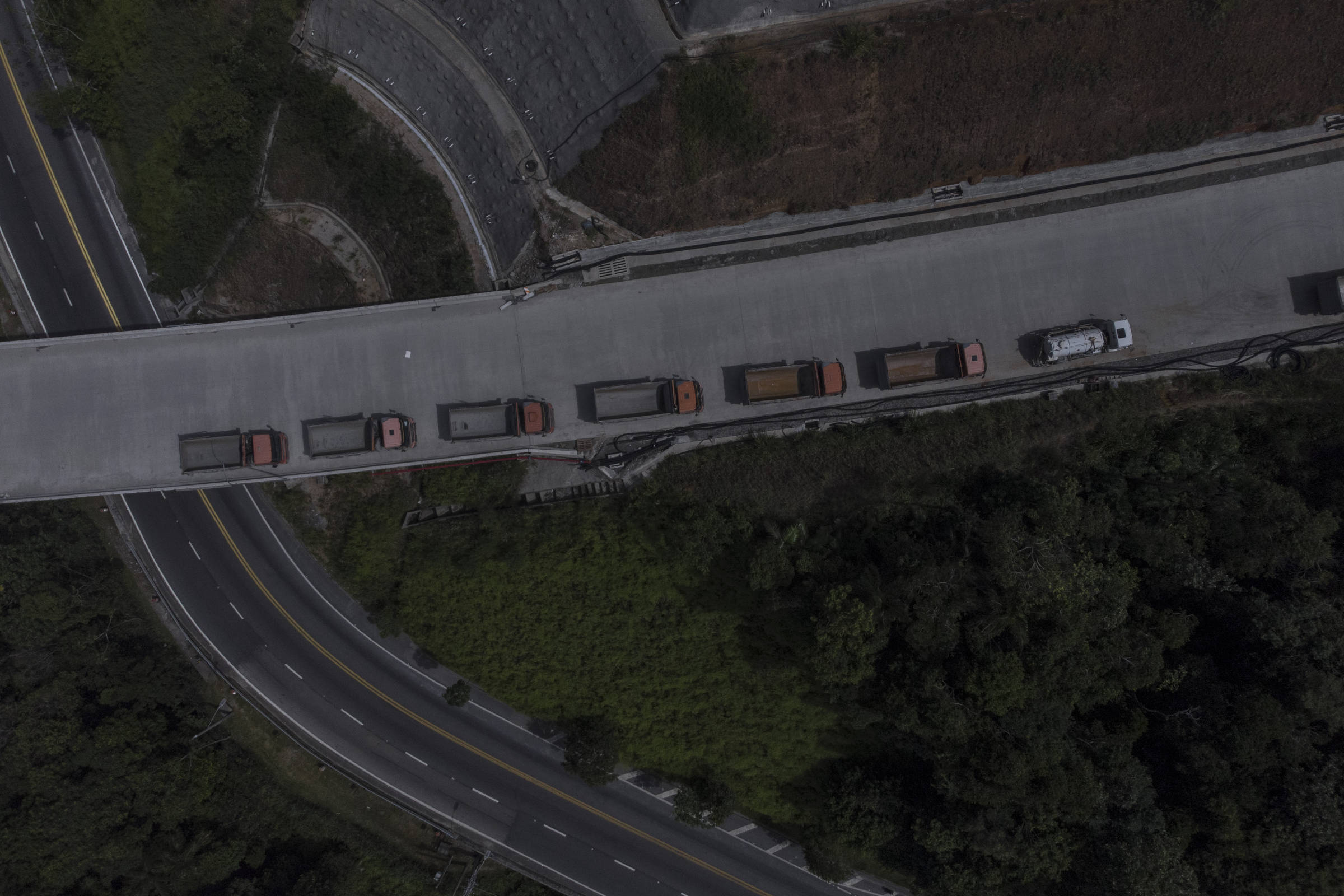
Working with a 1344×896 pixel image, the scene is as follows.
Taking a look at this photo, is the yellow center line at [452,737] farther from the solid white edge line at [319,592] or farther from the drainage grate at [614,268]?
the drainage grate at [614,268]

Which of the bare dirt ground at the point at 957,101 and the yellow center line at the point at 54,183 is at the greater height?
the yellow center line at the point at 54,183

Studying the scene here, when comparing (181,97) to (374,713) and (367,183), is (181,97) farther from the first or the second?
(374,713)

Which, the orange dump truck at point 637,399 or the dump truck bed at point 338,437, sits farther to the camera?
the dump truck bed at point 338,437

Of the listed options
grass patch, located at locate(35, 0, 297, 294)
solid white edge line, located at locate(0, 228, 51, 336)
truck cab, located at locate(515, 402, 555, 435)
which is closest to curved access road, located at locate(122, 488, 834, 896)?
solid white edge line, located at locate(0, 228, 51, 336)

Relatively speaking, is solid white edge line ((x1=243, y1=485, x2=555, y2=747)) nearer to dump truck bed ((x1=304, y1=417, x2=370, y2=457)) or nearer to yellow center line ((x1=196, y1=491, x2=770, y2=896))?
yellow center line ((x1=196, y1=491, x2=770, y2=896))

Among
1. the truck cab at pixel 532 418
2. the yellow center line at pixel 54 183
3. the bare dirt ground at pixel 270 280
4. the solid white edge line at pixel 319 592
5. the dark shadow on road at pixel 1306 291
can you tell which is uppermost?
the yellow center line at pixel 54 183

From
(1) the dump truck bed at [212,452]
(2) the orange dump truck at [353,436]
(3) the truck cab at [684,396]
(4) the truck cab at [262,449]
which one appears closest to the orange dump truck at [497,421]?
(2) the orange dump truck at [353,436]

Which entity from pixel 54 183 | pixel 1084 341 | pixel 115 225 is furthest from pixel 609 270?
pixel 54 183
